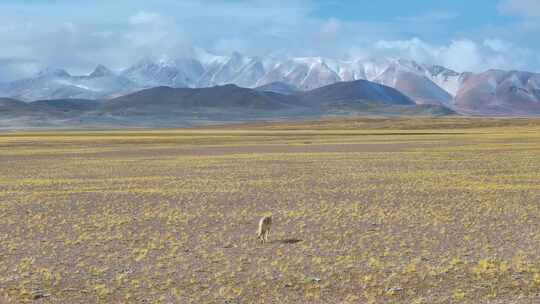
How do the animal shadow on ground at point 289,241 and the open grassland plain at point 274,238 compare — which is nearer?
the open grassland plain at point 274,238

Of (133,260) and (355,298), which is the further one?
(133,260)

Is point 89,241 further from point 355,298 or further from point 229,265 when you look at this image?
point 355,298

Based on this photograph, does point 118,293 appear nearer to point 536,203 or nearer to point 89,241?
point 89,241

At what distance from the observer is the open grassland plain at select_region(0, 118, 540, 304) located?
12.5m

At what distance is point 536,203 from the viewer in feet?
76.4

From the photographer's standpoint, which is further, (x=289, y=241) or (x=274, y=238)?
(x=274, y=238)

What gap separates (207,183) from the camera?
31203 mm

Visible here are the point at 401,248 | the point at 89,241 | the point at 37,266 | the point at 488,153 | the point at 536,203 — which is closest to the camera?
the point at 37,266

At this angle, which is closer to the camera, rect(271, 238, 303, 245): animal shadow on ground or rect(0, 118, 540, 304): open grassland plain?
rect(0, 118, 540, 304): open grassland plain

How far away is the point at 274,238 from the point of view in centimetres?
1755

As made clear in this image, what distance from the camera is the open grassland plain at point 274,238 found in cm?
1251

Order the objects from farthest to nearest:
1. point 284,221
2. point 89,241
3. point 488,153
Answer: point 488,153 < point 284,221 < point 89,241

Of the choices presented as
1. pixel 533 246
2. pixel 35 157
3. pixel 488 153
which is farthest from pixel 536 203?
pixel 35 157

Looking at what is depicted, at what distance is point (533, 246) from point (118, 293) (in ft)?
30.1
